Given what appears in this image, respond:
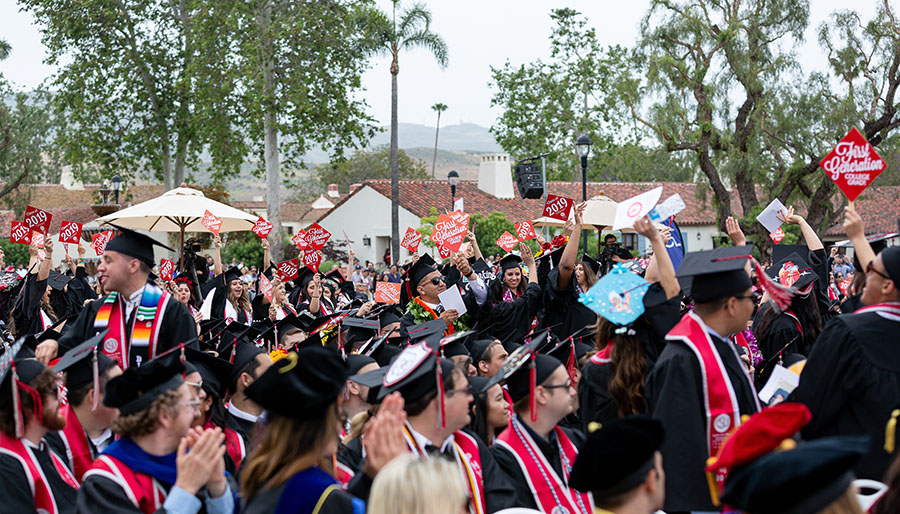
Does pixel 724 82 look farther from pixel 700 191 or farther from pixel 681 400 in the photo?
pixel 681 400

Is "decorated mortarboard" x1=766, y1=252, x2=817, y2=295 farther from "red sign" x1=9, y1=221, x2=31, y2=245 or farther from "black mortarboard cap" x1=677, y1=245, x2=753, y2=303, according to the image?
"red sign" x1=9, y1=221, x2=31, y2=245

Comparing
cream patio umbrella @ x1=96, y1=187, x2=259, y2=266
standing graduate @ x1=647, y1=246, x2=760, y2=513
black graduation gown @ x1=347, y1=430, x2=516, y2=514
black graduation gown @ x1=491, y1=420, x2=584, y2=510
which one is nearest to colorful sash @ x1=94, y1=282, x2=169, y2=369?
black graduation gown @ x1=347, y1=430, x2=516, y2=514

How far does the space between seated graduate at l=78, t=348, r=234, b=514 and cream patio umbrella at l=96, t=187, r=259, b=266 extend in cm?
823

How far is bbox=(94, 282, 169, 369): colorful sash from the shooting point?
5816 millimetres

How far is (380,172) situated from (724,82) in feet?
179

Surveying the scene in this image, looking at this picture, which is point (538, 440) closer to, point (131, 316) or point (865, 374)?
point (865, 374)

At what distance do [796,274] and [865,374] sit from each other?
3691 millimetres

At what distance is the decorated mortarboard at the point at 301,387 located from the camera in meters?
3.39

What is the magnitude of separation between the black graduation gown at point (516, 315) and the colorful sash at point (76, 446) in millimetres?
4556

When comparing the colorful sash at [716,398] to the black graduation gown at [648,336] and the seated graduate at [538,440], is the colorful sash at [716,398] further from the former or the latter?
the seated graduate at [538,440]

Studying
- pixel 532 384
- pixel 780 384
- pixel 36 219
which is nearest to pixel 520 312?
pixel 532 384

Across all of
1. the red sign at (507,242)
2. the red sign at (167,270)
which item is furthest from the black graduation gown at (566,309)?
the red sign at (167,270)

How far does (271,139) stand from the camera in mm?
→ 31828

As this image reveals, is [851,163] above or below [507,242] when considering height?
above
